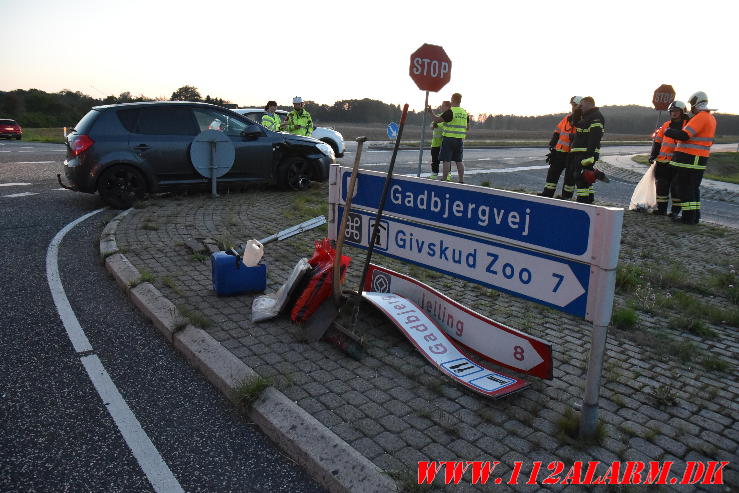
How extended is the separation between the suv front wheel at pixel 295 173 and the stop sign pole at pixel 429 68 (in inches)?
86.5

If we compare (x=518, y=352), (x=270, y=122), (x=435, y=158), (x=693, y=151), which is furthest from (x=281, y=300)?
(x=270, y=122)

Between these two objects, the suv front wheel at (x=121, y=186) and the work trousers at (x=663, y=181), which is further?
the work trousers at (x=663, y=181)

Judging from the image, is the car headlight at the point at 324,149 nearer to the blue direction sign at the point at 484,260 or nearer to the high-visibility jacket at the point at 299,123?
the high-visibility jacket at the point at 299,123

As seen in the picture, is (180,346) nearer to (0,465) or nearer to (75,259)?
(0,465)

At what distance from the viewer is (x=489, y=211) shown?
11.6 feet

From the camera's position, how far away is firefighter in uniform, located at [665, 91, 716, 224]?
30.7 feet

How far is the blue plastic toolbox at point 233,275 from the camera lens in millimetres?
5070

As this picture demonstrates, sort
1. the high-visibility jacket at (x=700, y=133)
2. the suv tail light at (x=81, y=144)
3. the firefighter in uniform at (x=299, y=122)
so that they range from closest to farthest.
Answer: the suv tail light at (x=81, y=144), the high-visibility jacket at (x=700, y=133), the firefighter in uniform at (x=299, y=122)

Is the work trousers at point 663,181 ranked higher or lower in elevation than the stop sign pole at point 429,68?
lower

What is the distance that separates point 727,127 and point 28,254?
105m

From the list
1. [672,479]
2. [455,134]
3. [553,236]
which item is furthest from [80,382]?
[455,134]

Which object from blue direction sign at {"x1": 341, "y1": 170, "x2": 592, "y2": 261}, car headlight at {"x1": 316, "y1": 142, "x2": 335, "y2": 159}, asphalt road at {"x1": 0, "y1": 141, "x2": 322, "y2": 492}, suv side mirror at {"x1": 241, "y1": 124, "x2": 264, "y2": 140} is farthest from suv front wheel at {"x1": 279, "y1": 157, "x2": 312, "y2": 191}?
blue direction sign at {"x1": 341, "y1": 170, "x2": 592, "y2": 261}

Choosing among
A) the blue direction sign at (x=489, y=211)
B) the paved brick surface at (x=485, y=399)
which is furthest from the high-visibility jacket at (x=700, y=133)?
the blue direction sign at (x=489, y=211)

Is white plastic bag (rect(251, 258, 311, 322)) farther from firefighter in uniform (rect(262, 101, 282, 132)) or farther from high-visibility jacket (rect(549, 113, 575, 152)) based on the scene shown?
firefighter in uniform (rect(262, 101, 282, 132))
